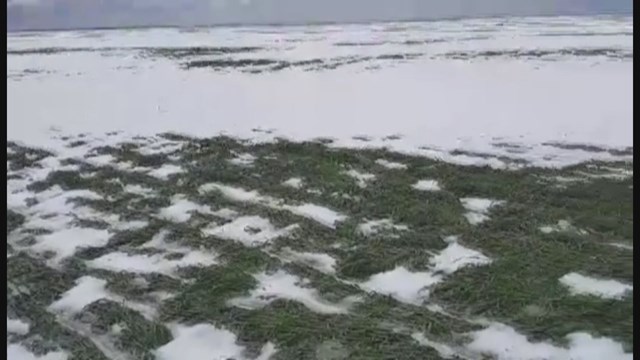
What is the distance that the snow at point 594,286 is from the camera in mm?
5137

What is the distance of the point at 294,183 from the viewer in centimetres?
851

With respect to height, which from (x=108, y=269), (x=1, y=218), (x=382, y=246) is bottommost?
(x=108, y=269)

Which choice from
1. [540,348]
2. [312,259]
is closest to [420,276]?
[312,259]

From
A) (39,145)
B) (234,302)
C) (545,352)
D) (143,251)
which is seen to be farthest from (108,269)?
(39,145)

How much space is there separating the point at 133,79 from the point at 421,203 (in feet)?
50.0

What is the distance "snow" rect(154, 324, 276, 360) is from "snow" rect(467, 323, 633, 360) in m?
1.45

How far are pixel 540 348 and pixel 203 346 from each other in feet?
7.57

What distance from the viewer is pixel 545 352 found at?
14.4 feet

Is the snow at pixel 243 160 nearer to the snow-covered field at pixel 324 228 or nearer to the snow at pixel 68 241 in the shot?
the snow-covered field at pixel 324 228

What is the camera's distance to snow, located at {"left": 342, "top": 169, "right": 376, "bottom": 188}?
27.4ft

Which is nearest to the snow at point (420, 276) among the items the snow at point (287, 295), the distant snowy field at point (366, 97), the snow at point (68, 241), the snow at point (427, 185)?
the snow at point (287, 295)

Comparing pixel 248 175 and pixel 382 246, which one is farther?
pixel 248 175

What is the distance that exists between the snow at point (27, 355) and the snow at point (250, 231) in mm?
2265

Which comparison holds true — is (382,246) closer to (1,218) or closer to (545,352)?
(545,352)
